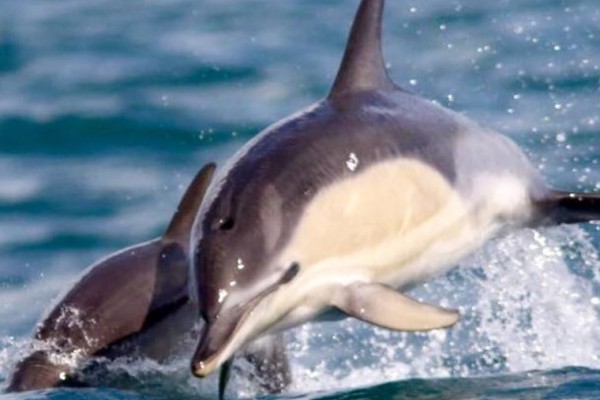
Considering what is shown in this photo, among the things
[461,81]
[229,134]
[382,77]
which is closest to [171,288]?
[382,77]

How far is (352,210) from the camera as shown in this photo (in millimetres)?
5523

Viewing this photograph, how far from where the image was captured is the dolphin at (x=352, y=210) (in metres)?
5.14

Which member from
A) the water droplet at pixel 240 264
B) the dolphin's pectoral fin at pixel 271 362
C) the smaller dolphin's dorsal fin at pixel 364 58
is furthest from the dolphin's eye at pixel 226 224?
the dolphin's pectoral fin at pixel 271 362

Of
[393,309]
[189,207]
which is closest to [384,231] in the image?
[393,309]

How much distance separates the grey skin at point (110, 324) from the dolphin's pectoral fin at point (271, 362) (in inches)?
10.2

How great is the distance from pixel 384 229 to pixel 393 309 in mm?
321

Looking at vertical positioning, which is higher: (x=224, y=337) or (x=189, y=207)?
(x=224, y=337)

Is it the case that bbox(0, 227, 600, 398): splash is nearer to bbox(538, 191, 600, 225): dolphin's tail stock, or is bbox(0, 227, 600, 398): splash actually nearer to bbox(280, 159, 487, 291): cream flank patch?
bbox(538, 191, 600, 225): dolphin's tail stock

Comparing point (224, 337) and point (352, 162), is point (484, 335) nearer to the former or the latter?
point (352, 162)

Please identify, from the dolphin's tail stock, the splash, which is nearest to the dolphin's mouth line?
the splash

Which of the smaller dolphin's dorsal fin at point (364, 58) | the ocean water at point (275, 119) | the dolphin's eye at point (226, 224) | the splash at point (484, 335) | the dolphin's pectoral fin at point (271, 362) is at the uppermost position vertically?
the smaller dolphin's dorsal fin at point (364, 58)

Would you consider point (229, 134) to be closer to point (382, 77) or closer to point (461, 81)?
point (461, 81)

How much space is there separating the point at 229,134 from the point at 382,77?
570 cm

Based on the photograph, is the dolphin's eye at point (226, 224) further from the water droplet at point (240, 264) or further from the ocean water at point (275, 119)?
the ocean water at point (275, 119)
